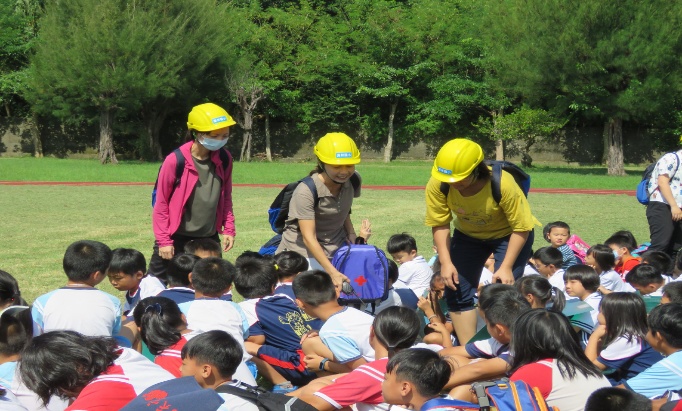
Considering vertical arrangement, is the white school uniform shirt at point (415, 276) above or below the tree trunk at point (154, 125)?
below

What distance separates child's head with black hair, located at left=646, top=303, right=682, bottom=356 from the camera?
3.92 metres

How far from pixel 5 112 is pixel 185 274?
4279cm

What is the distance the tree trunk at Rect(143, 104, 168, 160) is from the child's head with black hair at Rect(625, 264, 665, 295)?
118ft

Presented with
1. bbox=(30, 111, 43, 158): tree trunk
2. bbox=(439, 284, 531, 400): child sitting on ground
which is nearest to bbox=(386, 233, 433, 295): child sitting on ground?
bbox=(439, 284, 531, 400): child sitting on ground

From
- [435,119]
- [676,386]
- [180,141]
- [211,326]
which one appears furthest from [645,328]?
[180,141]

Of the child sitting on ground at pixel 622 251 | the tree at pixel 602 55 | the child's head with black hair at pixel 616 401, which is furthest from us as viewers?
the tree at pixel 602 55

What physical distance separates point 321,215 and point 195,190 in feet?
3.53

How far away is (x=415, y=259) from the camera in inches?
285

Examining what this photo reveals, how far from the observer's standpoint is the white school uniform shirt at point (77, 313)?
4.30 m

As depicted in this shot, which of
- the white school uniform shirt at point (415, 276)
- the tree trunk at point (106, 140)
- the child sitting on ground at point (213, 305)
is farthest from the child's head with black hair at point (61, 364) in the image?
the tree trunk at point (106, 140)

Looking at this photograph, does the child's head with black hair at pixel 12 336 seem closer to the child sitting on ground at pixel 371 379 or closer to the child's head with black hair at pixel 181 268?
the child sitting on ground at pixel 371 379

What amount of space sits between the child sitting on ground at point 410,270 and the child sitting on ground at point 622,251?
6.17ft

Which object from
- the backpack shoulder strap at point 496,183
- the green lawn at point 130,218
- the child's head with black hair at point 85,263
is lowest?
the green lawn at point 130,218

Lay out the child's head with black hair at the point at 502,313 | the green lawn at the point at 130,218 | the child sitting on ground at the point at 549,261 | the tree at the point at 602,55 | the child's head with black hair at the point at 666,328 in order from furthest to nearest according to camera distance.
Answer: the tree at the point at 602,55 < the green lawn at the point at 130,218 < the child sitting on ground at the point at 549,261 < the child's head with black hair at the point at 502,313 < the child's head with black hair at the point at 666,328
